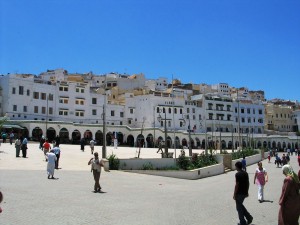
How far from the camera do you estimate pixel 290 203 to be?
7.40 meters

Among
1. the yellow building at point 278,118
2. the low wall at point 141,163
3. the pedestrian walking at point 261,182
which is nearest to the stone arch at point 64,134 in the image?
the low wall at point 141,163

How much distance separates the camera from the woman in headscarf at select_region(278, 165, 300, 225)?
24.0 feet

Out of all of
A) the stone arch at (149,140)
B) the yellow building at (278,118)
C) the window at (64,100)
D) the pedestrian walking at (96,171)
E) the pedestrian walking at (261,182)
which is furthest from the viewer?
the yellow building at (278,118)

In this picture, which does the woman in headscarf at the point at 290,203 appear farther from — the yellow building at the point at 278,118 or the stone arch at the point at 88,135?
the yellow building at the point at 278,118

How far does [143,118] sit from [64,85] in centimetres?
1686

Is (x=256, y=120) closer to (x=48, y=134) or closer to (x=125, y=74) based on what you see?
(x=125, y=74)

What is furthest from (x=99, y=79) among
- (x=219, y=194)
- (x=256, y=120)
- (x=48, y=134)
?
(x=219, y=194)

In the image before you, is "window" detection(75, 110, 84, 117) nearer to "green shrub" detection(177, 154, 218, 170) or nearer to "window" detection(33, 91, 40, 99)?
"window" detection(33, 91, 40, 99)

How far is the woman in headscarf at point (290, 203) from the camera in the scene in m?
7.32

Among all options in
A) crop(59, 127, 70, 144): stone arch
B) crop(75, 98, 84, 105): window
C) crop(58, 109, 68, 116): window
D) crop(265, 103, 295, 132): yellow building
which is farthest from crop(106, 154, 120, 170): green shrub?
crop(265, 103, 295, 132): yellow building

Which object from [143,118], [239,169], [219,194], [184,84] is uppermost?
[184,84]

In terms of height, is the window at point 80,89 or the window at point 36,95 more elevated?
the window at point 80,89

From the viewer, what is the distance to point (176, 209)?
37.3ft

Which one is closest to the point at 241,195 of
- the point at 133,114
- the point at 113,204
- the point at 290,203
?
the point at 290,203
